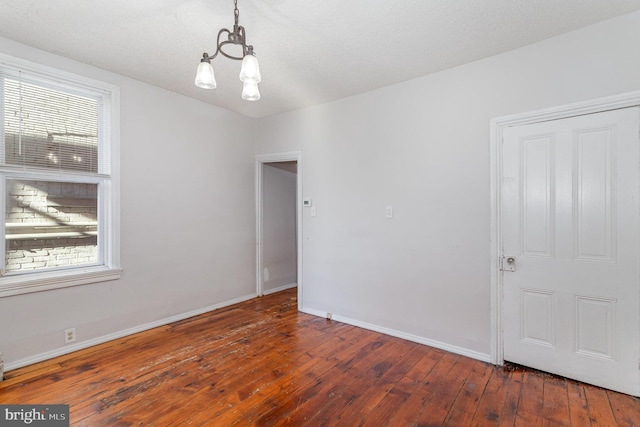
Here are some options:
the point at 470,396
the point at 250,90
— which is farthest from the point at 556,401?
→ the point at 250,90

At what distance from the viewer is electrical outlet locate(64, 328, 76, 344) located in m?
2.70

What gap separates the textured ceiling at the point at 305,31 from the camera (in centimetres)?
199

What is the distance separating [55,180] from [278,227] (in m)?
2.80

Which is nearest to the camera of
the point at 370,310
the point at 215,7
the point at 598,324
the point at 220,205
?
the point at 215,7

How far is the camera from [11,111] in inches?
96.7

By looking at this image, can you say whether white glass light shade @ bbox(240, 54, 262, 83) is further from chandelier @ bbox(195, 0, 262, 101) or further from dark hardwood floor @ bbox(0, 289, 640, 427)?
dark hardwood floor @ bbox(0, 289, 640, 427)

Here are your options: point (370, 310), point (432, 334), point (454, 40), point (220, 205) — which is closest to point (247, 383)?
point (370, 310)

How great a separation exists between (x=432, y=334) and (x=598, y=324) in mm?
1236

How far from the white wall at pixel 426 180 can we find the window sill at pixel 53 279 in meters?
2.19

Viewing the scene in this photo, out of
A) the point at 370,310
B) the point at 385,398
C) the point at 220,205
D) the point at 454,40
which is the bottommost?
the point at 385,398

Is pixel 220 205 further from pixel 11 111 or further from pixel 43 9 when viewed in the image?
pixel 43 9

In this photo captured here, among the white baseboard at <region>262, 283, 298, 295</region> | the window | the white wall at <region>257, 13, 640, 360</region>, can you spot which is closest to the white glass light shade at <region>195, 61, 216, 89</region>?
the window

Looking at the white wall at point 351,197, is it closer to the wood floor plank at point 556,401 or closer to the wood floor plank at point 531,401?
the wood floor plank at point 531,401

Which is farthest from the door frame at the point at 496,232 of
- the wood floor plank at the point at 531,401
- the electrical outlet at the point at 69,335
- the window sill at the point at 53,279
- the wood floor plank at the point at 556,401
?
the electrical outlet at the point at 69,335
